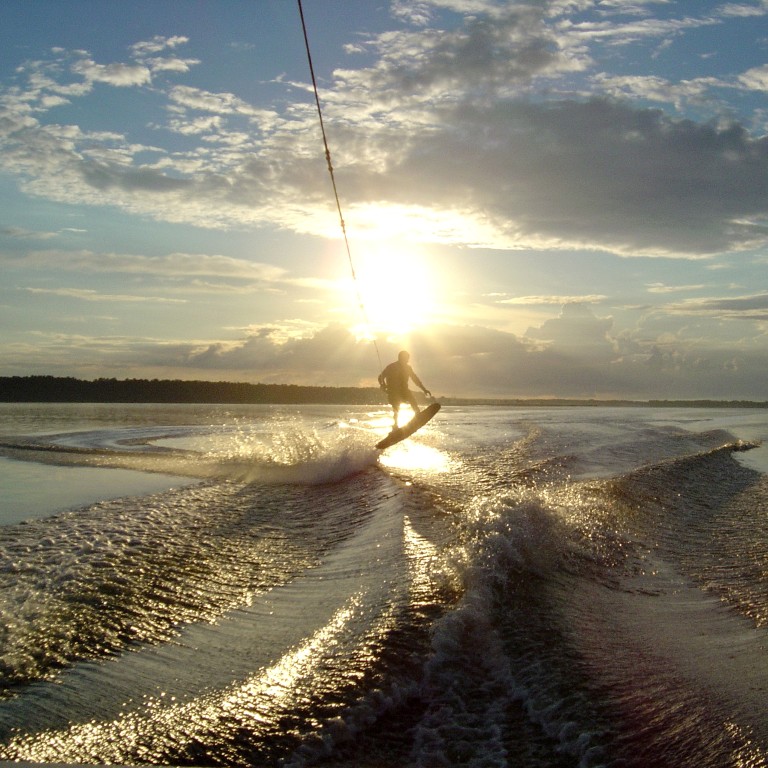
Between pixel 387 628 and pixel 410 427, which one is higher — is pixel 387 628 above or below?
below

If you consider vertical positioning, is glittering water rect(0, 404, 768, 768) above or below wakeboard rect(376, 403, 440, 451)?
below

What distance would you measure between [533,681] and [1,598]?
472 centimetres

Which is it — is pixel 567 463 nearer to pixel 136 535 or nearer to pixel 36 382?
pixel 136 535

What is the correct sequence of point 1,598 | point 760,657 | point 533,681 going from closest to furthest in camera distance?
point 533,681
point 760,657
point 1,598

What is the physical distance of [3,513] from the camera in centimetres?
1040

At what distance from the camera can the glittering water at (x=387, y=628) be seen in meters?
3.80

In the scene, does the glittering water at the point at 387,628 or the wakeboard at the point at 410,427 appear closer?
the glittering water at the point at 387,628

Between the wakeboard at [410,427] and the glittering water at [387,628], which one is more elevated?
the wakeboard at [410,427]

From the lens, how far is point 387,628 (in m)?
5.19

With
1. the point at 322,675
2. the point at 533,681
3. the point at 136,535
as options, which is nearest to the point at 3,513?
the point at 136,535

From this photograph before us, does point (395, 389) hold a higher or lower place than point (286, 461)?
higher

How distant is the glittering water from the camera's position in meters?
3.80

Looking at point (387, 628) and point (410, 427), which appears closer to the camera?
point (387, 628)

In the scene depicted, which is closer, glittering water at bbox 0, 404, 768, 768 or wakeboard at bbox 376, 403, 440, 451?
glittering water at bbox 0, 404, 768, 768
